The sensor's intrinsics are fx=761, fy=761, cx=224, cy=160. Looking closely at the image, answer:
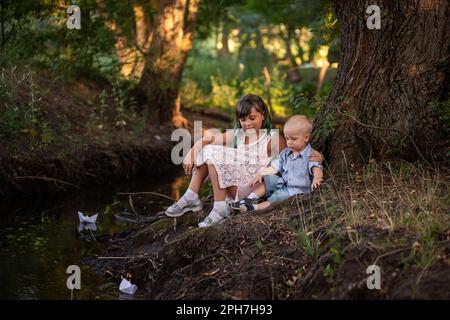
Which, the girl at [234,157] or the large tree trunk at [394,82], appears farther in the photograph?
the girl at [234,157]

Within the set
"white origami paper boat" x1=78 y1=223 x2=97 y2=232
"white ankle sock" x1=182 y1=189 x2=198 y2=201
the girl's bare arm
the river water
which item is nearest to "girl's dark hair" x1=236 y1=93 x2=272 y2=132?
the girl's bare arm

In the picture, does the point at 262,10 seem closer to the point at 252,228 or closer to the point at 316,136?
the point at 316,136

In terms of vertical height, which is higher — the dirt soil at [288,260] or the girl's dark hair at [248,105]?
the girl's dark hair at [248,105]

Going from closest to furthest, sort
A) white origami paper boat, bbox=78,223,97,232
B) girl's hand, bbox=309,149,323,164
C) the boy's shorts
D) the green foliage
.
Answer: girl's hand, bbox=309,149,323,164 → the boy's shorts → white origami paper boat, bbox=78,223,97,232 → the green foliage

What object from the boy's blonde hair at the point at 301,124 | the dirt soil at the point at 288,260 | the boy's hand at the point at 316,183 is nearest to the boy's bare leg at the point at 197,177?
the dirt soil at the point at 288,260

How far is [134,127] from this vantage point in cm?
1137

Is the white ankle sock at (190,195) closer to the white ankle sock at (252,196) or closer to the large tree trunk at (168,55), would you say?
the white ankle sock at (252,196)

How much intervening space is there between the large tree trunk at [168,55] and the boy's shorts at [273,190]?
578cm

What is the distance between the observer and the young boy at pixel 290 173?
20.9 feet

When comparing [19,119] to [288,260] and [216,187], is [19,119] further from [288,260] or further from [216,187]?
[288,260]

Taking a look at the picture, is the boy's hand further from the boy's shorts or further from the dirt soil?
the boy's shorts

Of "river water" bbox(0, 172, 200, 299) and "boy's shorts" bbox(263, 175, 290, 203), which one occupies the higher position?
"boy's shorts" bbox(263, 175, 290, 203)

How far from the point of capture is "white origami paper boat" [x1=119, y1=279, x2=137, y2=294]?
18.9 ft
